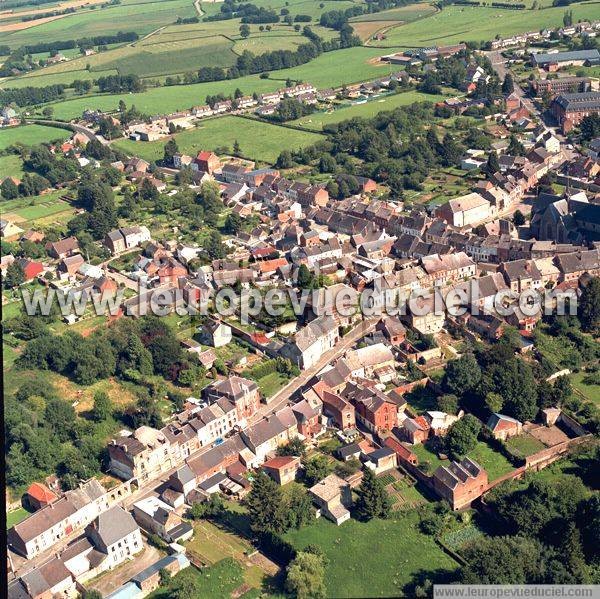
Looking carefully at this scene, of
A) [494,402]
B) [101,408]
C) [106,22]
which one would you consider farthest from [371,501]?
[106,22]

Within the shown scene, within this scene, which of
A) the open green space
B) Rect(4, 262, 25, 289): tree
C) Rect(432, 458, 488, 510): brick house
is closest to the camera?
Rect(432, 458, 488, 510): brick house

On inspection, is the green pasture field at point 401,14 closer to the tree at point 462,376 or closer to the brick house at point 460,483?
the tree at point 462,376

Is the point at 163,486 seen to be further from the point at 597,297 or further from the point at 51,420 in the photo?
the point at 597,297

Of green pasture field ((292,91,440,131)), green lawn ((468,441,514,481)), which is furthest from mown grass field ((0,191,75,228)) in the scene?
green lawn ((468,441,514,481))

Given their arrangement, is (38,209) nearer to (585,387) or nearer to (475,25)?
(585,387)

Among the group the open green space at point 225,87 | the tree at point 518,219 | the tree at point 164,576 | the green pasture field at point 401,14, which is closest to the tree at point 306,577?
the tree at point 164,576

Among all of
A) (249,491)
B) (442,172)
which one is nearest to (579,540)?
(249,491)

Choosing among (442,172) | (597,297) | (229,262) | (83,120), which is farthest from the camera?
(83,120)

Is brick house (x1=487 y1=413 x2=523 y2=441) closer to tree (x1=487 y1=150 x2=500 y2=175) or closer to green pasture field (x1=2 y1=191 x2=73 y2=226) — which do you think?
tree (x1=487 y1=150 x2=500 y2=175)

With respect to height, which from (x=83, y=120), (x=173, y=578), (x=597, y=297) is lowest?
Answer: (x=173, y=578)
